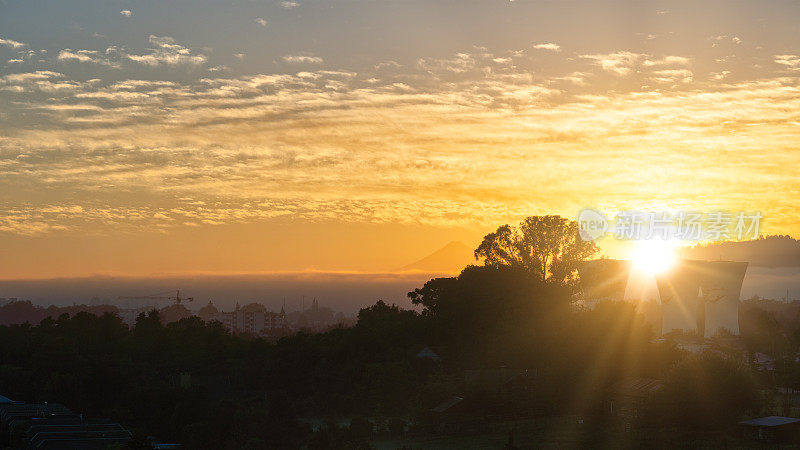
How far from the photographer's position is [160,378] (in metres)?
69.9

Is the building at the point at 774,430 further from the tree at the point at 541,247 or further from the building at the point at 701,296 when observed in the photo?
the building at the point at 701,296

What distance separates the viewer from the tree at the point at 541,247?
73.9 m

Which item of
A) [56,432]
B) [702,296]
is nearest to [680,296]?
[702,296]

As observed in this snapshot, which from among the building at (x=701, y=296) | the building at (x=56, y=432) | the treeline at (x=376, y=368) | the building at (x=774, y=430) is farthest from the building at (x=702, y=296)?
the building at (x=56, y=432)

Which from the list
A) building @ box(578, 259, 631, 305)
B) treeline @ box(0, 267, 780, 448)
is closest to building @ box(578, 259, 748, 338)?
building @ box(578, 259, 631, 305)

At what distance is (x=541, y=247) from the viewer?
74.3m

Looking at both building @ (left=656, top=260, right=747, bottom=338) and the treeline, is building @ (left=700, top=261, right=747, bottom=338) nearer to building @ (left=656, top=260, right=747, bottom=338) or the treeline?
building @ (left=656, top=260, right=747, bottom=338)

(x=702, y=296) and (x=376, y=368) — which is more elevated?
(x=702, y=296)

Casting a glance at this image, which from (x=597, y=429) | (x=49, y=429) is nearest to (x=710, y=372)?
(x=597, y=429)

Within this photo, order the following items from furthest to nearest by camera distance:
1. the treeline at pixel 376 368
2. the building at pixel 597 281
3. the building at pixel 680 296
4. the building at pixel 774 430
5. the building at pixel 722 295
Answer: the building at pixel 680 296 < the building at pixel 722 295 < the building at pixel 597 281 < the treeline at pixel 376 368 < the building at pixel 774 430

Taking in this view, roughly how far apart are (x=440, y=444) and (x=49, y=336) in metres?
49.7

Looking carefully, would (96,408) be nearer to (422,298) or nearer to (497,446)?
(422,298)

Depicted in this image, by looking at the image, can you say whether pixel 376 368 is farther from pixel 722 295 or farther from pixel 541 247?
pixel 722 295

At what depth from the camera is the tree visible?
2911 inches
